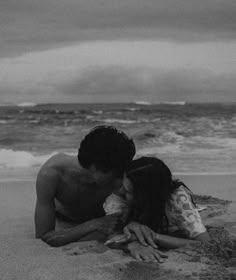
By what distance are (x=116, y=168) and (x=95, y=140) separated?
0.27 m

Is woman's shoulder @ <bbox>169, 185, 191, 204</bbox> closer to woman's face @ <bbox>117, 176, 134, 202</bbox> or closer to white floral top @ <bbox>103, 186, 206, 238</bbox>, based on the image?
white floral top @ <bbox>103, 186, 206, 238</bbox>

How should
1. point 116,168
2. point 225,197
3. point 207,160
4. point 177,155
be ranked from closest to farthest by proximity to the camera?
1. point 116,168
2. point 225,197
3. point 207,160
4. point 177,155

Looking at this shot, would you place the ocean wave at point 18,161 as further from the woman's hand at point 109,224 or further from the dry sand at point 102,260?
the woman's hand at point 109,224

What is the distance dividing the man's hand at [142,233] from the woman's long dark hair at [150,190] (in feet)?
0.26

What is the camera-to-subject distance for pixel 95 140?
3764 millimetres

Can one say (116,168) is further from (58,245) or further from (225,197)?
(225,197)

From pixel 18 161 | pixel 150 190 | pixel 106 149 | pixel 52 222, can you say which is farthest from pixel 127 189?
pixel 18 161

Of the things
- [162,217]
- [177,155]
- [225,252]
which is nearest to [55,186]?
[162,217]

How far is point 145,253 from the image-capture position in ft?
11.6

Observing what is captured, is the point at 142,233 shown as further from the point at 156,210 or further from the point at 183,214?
the point at 183,214

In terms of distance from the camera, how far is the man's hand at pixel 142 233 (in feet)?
12.0

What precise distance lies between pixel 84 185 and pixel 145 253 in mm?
894

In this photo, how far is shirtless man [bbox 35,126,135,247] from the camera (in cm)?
378

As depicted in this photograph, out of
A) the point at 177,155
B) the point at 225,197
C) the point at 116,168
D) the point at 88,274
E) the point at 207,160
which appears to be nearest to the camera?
the point at 88,274
